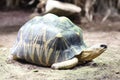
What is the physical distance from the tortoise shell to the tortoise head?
6 centimetres

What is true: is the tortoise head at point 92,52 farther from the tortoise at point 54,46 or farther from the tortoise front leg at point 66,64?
the tortoise front leg at point 66,64

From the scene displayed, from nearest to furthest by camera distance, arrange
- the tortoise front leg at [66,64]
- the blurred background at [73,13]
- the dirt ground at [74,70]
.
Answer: the dirt ground at [74,70] → the tortoise front leg at [66,64] → the blurred background at [73,13]

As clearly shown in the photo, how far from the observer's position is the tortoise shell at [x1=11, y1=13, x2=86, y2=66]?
3.40 metres

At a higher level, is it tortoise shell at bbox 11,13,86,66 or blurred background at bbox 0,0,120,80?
tortoise shell at bbox 11,13,86,66

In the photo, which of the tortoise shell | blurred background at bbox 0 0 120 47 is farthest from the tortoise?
blurred background at bbox 0 0 120 47

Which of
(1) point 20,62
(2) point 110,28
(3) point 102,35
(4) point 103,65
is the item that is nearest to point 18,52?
(1) point 20,62

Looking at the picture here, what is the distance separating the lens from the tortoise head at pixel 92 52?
340 cm

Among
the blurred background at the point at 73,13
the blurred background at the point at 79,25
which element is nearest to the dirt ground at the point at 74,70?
the blurred background at the point at 79,25

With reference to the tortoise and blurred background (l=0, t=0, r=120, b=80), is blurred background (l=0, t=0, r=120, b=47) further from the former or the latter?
the tortoise

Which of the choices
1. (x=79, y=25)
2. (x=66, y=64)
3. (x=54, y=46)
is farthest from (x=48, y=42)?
(x=79, y=25)

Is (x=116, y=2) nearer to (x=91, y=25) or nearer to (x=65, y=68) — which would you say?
(x=91, y=25)

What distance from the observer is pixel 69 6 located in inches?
275

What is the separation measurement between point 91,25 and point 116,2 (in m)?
1.35

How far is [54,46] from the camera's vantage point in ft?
11.2
